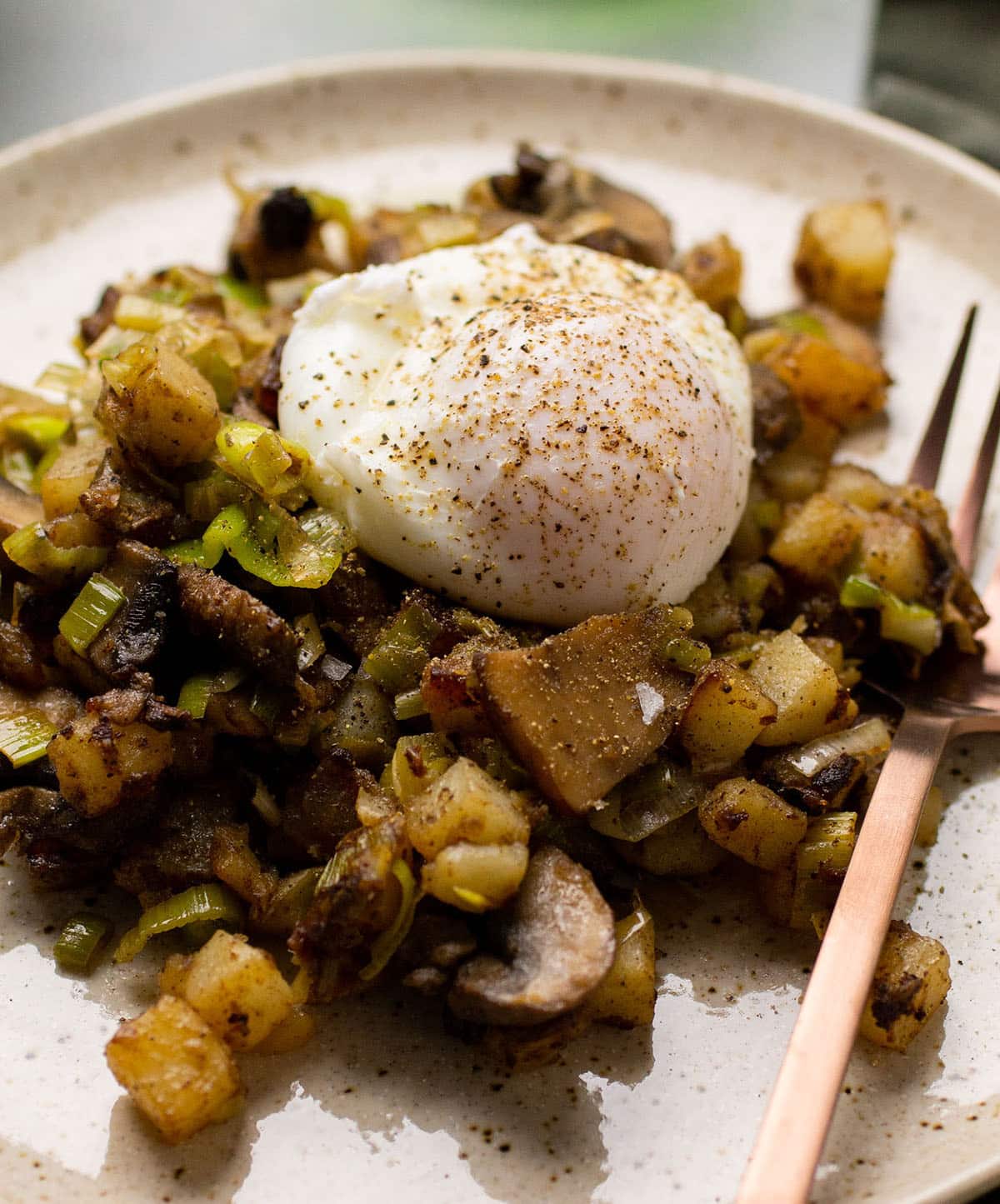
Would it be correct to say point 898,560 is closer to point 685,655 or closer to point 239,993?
point 685,655

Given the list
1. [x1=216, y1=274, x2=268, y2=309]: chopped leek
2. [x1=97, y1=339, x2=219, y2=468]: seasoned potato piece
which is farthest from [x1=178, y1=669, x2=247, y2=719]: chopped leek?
[x1=216, y1=274, x2=268, y2=309]: chopped leek

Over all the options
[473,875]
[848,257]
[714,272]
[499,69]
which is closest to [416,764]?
[473,875]

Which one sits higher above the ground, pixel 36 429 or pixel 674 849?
pixel 36 429

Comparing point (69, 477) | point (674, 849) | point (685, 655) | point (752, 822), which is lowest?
point (674, 849)

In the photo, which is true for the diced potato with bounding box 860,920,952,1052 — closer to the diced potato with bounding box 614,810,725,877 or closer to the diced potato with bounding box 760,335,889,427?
the diced potato with bounding box 614,810,725,877

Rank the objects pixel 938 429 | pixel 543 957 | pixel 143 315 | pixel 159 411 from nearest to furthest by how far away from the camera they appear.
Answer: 1. pixel 543 957
2. pixel 159 411
3. pixel 143 315
4. pixel 938 429

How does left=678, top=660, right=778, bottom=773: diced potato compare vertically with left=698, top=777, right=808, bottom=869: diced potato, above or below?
above
